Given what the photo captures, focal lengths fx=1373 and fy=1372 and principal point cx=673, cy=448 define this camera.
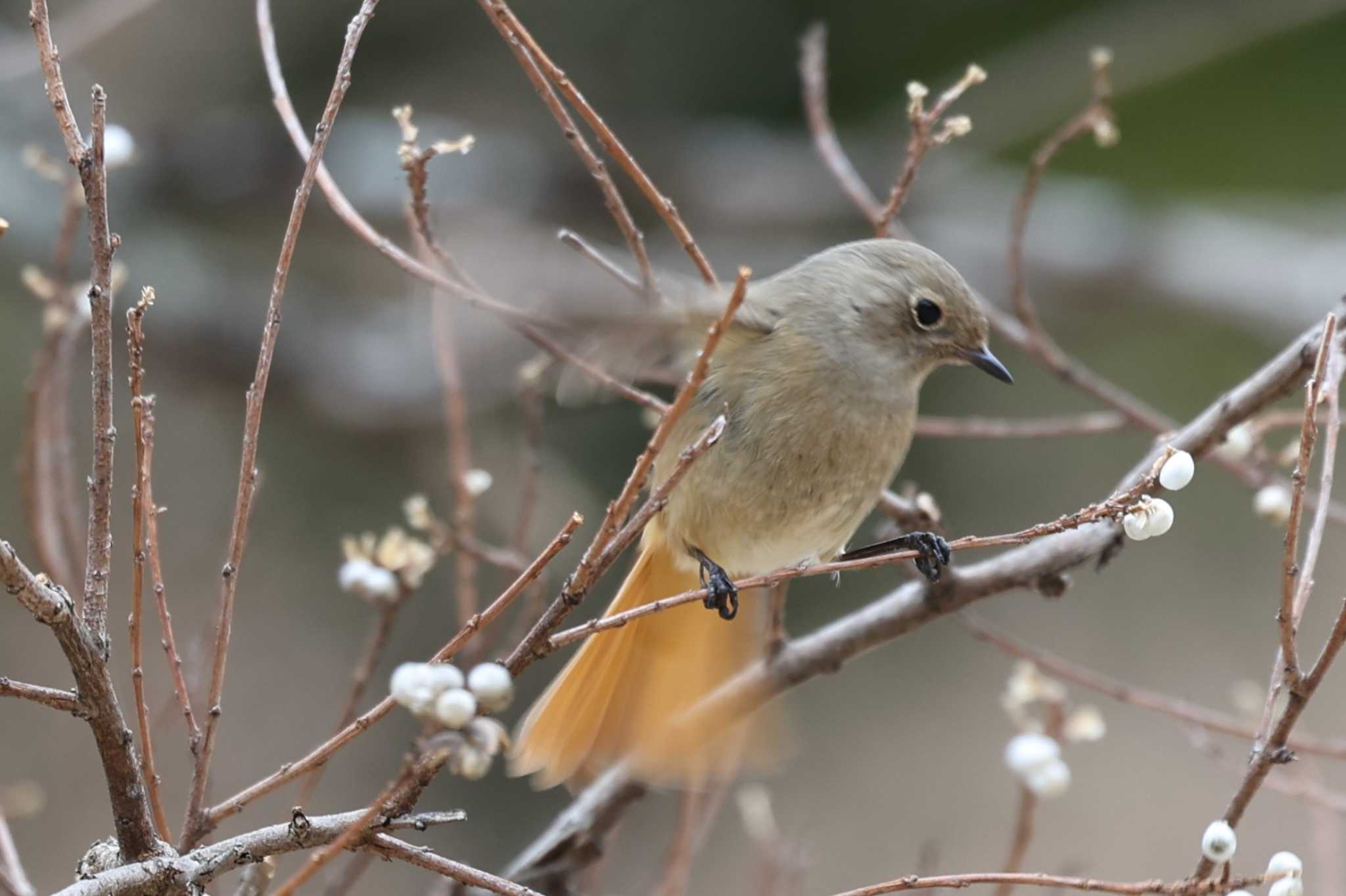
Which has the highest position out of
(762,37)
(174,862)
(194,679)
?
(762,37)

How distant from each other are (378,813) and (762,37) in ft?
11.1

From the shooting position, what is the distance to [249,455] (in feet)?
2.89

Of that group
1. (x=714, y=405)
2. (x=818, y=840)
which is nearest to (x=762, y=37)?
(x=818, y=840)

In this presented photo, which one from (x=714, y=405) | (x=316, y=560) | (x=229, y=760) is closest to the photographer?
(x=714, y=405)

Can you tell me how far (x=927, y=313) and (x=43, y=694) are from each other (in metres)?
1.07

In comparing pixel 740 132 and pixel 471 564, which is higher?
Result: pixel 740 132

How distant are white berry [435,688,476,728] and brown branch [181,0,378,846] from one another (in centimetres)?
21

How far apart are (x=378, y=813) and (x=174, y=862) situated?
15 centimetres

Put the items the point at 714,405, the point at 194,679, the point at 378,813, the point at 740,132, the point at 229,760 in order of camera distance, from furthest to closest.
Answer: the point at 740,132 → the point at 229,760 → the point at 714,405 → the point at 194,679 → the point at 378,813

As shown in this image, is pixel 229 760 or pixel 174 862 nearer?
pixel 174 862

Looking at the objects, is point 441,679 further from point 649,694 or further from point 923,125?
point 649,694

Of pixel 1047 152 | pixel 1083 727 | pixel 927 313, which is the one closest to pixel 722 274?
pixel 927 313

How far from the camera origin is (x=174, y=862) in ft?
2.91

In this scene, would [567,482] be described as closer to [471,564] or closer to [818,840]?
[818,840]
